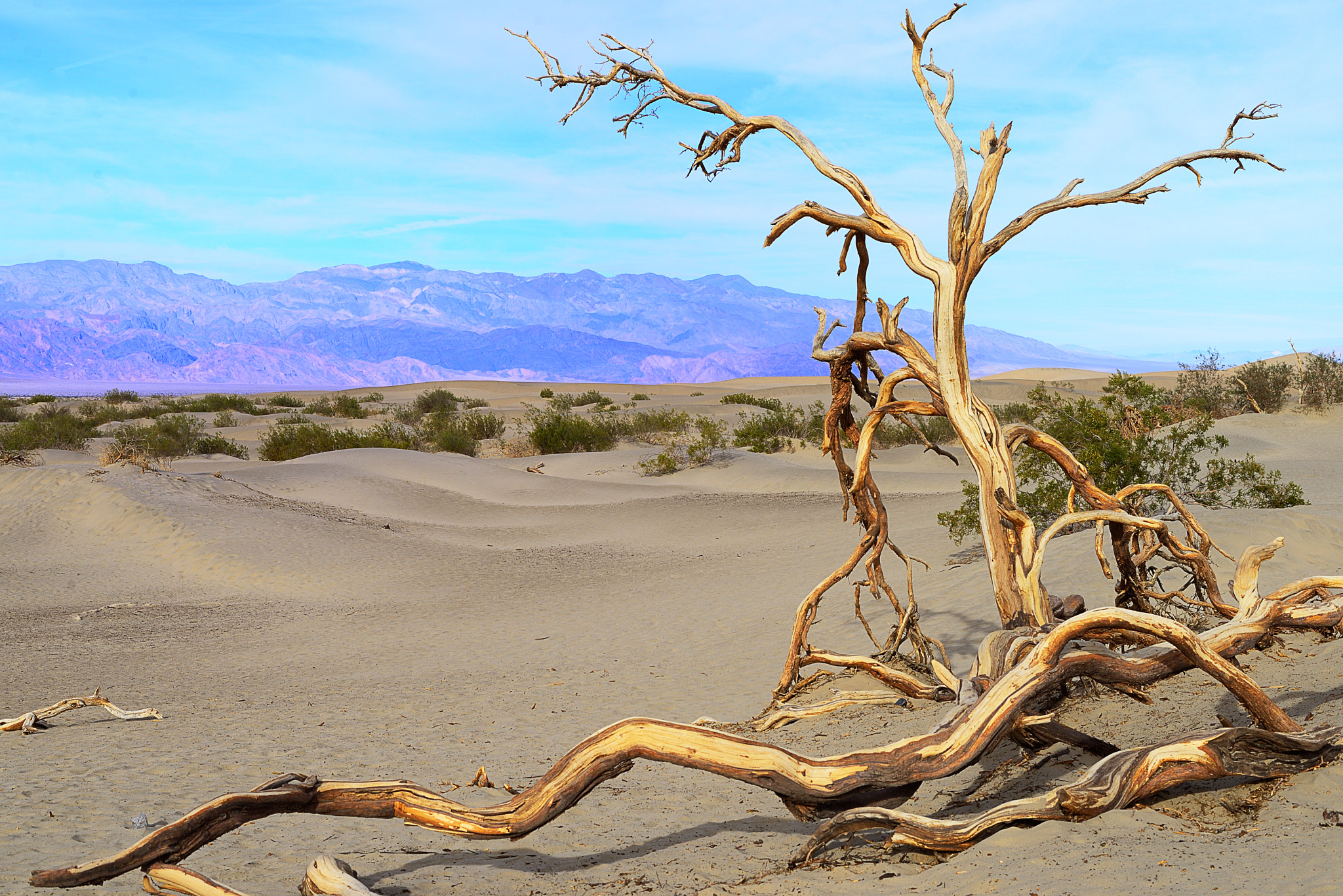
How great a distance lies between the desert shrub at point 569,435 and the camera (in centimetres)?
2802

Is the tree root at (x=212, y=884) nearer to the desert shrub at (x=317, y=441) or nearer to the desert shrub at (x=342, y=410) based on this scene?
the desert shrub at (x=317, y=441)

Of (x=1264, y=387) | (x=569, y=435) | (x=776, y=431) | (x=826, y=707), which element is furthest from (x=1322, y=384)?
(x=826, y=707)

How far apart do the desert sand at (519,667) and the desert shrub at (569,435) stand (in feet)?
19.4

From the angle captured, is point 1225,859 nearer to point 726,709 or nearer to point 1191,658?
point 1191,658

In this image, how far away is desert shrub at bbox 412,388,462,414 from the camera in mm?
41906

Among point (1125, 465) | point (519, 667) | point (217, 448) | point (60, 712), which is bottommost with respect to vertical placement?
point (519, 667)

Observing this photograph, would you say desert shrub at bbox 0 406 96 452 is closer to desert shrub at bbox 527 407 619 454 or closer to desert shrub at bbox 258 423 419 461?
desert shrub at bbox 258 423 419 461

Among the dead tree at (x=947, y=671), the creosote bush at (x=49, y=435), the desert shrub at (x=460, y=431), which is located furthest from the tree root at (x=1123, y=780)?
the desert shrub at (x=460, y=431)

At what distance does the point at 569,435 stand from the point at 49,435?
50.6 feet

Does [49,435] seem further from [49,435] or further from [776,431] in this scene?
[776,431]

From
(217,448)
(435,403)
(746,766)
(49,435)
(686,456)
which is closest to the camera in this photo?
(746,766)

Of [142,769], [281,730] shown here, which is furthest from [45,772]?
[281,730]

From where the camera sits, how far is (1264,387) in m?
26.6

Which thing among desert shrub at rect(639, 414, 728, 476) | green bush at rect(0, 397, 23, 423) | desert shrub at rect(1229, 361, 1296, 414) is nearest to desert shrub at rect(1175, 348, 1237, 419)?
desert shrub at rect(1229, 361, 1296, 414)
